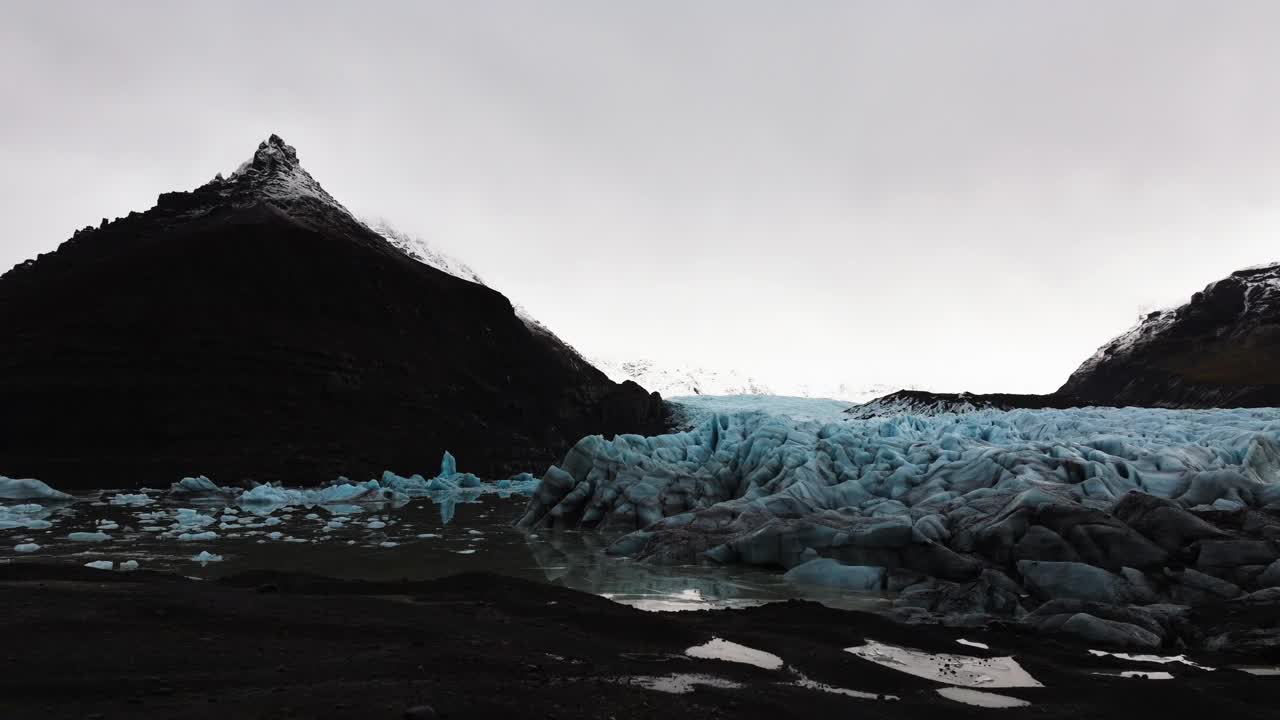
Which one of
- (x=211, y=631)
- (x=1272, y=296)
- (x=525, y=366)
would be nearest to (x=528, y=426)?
(x=525, y=366)

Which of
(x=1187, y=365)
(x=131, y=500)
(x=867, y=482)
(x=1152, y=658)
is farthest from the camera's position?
(x=1187, y=365)

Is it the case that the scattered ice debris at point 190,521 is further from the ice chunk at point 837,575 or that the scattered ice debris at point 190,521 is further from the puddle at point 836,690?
the puddle at point 836,690

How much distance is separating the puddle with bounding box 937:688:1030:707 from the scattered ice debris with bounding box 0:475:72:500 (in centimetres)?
2095

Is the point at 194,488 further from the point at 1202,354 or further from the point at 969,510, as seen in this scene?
the point at 1202,354

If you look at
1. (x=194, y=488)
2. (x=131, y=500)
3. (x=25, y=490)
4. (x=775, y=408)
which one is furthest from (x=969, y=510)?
(x=775, y=408)

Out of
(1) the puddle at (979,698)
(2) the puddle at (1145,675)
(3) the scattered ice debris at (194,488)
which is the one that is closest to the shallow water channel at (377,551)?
(2) the puddle at (1145,675)

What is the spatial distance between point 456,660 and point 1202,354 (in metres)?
68.2

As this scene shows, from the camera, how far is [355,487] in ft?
68.3

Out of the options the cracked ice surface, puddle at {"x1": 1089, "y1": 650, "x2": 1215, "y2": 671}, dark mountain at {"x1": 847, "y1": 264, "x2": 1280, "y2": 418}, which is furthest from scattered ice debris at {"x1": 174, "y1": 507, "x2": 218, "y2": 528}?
dark mountain at {"x1": 847, "y1": 264, "x2": 1280, "y2": 418}

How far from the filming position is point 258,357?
3067 centimetres

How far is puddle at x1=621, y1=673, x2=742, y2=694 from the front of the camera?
3881 millimetres

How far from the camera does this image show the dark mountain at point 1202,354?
46.9 meters

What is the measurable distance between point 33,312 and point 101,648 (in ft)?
111

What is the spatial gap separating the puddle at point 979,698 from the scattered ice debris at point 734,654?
1.03m
